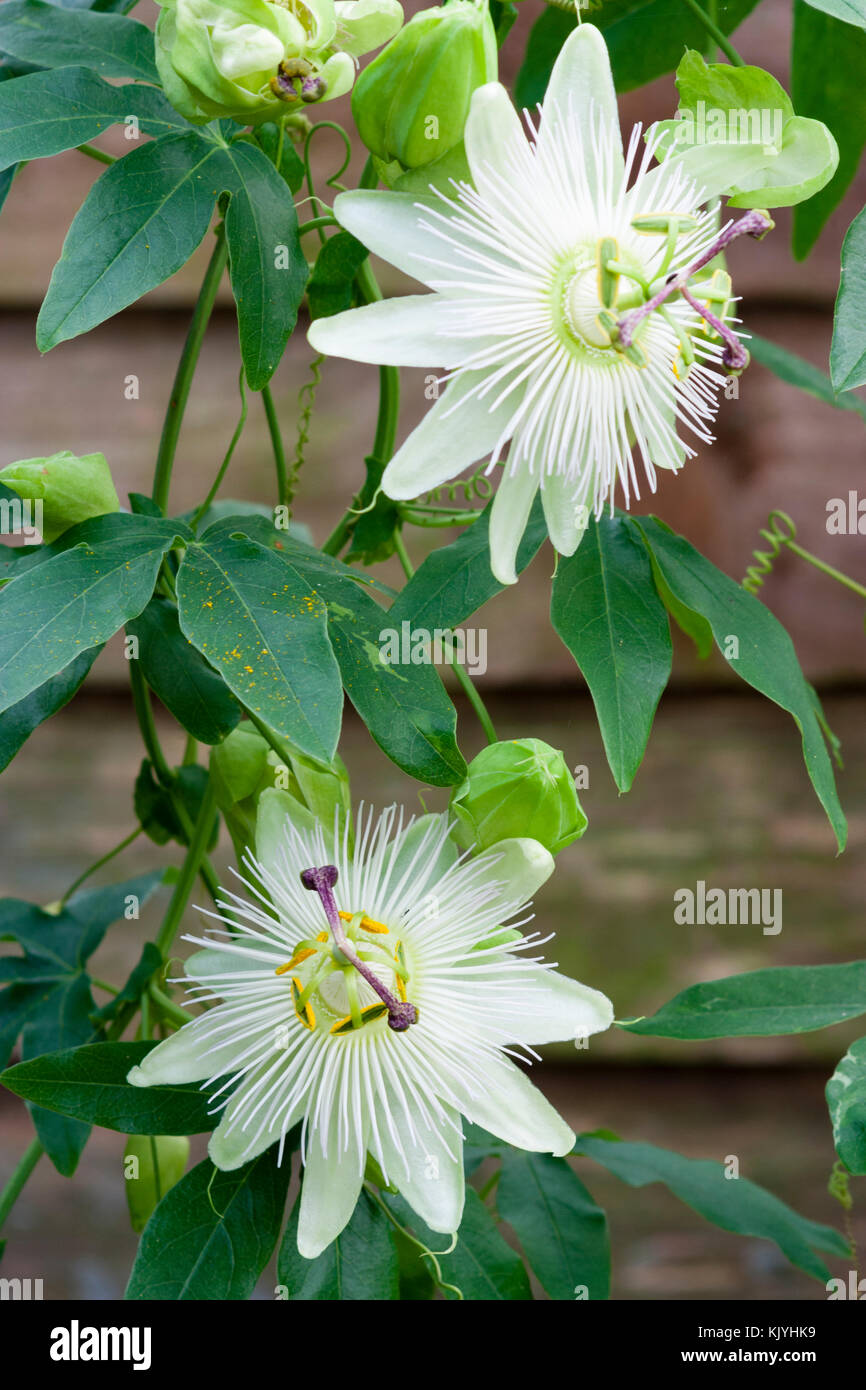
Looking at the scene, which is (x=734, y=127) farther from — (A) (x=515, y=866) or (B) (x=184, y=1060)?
(B) (x=184, y=1060)

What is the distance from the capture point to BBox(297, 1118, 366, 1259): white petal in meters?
0.55

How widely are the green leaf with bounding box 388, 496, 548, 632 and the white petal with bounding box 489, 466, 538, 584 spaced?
0.17 ft

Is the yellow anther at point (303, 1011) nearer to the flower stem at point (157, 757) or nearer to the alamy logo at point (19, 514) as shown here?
the flower stem at point (157, 757)

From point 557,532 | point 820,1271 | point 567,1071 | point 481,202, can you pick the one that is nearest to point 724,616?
point 557,532

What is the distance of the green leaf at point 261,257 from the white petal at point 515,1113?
0.34 metres

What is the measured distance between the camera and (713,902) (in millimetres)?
1279

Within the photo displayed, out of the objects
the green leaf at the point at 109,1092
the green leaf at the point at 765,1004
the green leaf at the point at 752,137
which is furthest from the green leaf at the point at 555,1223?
the green leaf at the point at 752,137

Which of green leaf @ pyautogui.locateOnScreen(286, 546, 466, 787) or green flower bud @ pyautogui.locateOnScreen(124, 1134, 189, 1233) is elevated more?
green leaf @ pyautogui.locateOnScreen(286, 546, 466, 787)

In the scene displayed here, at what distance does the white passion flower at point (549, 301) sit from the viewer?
1.66ft

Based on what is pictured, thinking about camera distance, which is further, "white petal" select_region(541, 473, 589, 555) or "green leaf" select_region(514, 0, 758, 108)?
"green leaf" select_region(514, 0, 758, 108)

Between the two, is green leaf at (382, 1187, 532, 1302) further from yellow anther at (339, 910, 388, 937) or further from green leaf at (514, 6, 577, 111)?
green leaf at (514, 6, 577, 111)

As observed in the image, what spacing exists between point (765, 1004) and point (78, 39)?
663mm
